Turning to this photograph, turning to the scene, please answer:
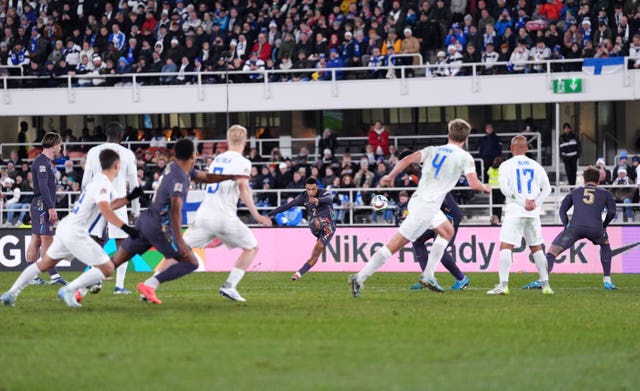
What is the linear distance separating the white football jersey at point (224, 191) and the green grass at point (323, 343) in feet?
3.84

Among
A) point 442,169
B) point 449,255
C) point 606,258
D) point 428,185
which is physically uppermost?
point 442,169

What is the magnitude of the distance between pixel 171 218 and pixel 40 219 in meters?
6.62

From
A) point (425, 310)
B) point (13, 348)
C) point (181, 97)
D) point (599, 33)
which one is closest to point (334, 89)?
point (181, 97)

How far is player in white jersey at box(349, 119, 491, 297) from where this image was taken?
49.6 feet

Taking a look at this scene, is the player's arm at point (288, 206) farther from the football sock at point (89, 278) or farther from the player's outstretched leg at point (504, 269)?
the football sock at point (89, 278)

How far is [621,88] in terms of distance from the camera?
33.4 meters

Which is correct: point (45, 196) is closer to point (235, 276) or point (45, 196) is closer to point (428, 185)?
point (235, 276)

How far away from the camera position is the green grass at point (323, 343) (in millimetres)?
9023

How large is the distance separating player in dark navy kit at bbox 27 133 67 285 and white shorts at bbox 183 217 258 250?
4.64 meters

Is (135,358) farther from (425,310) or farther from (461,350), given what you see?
(425,310)

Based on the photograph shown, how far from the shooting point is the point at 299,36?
3659 cm

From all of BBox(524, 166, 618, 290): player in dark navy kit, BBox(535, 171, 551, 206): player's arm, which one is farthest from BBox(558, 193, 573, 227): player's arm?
BBox(535, 171, 551, 206): player's arm

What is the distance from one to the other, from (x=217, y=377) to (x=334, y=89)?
27225 mm

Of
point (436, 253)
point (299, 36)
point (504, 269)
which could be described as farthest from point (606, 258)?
point (299, 36)
